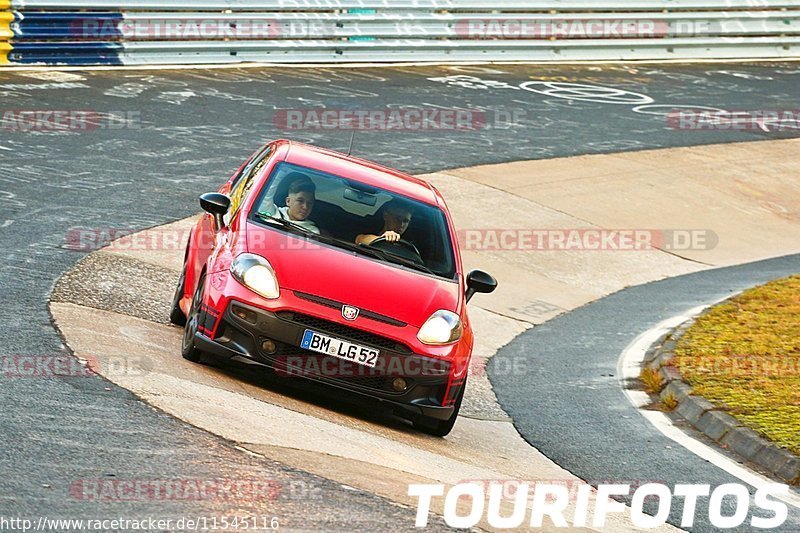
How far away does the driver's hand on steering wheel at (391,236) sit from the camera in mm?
9289

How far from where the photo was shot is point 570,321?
13734 millimetres

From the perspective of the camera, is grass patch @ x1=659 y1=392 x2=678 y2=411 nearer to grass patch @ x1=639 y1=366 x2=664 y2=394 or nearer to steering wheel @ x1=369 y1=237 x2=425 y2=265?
grass patch @ x1=639 y1=366 x2=664 y2=394

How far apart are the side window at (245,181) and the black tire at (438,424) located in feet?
6.55

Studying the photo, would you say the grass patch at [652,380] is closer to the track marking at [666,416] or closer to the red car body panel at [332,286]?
the track marking at [666,416]

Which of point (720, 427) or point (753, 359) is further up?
point (720, 427)

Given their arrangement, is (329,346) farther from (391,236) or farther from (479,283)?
(479,283)

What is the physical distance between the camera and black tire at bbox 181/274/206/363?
866 centimetres

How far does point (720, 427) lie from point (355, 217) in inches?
118

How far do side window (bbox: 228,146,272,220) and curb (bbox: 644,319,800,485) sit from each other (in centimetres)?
371

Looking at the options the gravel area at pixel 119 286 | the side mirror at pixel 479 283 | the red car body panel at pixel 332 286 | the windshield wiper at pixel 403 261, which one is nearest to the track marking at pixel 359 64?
the gravel area at pixel 119 286

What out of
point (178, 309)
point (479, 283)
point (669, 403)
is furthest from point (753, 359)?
point (178, 309)

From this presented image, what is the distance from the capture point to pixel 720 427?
376 inches

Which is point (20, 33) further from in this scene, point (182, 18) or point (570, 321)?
point (570, 321)

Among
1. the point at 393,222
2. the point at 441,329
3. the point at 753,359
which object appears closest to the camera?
the point at 441,329
